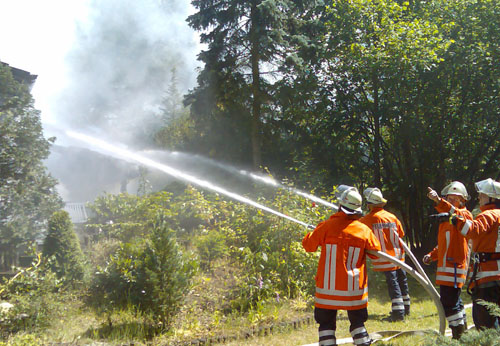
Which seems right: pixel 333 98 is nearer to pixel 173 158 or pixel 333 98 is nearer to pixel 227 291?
pixel 227 291

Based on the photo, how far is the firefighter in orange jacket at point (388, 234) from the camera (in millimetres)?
5508

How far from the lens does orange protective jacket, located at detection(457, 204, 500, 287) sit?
379 centimetres

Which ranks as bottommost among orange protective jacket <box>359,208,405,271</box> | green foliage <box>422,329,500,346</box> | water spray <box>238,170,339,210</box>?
green foliage <box>422,329,500,346</box>

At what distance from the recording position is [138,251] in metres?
5.95

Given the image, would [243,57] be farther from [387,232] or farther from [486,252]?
[486,252]

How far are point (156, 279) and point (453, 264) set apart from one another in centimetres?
359

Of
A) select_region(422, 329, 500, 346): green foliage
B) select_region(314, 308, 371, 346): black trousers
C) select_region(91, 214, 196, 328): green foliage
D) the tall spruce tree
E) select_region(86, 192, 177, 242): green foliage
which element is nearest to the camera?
select_region(422, 329, 500, 346): green foliage

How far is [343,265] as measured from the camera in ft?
12.5

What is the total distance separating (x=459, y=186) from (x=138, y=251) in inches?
174

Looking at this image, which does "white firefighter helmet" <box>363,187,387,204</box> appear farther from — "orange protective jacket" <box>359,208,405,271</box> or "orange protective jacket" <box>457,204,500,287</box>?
"orange protective jacket" <box>457,204,500,287</box>

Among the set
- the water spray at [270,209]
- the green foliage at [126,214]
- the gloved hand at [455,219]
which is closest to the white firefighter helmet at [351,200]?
the water spray at [270,209]

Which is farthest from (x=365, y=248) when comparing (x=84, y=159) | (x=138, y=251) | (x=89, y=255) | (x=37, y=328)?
(x=84, y=159)

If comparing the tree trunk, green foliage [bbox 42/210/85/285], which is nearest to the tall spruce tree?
the tree trunk

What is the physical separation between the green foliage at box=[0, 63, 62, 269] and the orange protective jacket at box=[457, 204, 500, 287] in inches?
427
